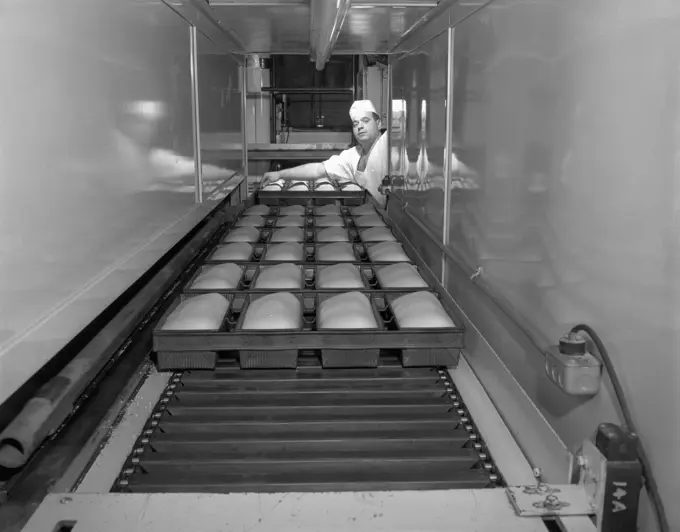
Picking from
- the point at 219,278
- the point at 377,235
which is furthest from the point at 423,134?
the point at 219,278

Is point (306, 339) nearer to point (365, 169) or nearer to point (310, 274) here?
point (310, 274)

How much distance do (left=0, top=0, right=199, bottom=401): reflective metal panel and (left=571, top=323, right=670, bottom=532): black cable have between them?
2.91ft

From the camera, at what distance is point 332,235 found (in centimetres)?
313

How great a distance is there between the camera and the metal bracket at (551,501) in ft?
3.46

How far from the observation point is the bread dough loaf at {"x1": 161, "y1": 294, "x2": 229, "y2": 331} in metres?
1.80

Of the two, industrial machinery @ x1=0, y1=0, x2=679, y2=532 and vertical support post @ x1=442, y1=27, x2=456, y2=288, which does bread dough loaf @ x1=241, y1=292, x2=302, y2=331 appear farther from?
vertical support post @ x1=442, y1=27, x2=456, y2=288

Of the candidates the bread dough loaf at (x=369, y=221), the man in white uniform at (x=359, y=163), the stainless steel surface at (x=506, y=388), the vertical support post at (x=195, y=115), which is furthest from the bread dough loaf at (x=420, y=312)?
the man in white uniform at (x=359, y=163)

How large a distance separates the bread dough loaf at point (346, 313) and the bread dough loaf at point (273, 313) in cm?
7

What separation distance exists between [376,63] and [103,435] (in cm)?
556

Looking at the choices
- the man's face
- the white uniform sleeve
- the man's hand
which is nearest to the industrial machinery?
the man's hand

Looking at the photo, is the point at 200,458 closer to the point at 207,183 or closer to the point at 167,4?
the point at 167,4

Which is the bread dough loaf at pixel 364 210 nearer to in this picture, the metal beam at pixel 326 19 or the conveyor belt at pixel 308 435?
the metal beam at pixel 326 19

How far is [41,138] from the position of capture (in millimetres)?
1116

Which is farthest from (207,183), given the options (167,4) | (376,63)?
(376,63)
